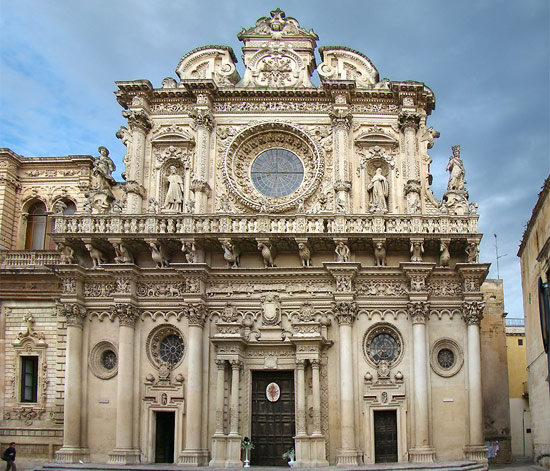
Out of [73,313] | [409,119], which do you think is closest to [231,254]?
[73,313]

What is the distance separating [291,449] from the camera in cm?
2014

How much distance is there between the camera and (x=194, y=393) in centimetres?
2048

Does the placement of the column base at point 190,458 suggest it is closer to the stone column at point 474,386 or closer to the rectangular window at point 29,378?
the rectangular window at point 29,378

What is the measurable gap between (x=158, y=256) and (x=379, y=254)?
22.7ft

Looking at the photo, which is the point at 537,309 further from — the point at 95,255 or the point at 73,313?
the point at 73,313

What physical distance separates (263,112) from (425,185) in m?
6.09

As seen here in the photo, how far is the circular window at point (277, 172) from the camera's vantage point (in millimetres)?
23516

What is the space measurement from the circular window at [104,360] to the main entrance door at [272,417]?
4.50m

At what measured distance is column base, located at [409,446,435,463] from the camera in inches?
770

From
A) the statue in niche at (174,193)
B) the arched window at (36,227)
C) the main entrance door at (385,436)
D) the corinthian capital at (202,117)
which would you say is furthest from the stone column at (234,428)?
the arched window at (36,227)

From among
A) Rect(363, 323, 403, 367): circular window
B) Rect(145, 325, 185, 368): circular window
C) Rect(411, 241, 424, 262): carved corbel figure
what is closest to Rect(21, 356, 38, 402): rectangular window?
Rect(145, 325, 185, 368): circular window

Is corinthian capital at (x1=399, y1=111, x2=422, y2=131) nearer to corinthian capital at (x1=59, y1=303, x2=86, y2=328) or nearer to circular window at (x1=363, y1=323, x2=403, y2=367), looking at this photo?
circular window at (x1=363, y1=323, x2=403, y2=367)

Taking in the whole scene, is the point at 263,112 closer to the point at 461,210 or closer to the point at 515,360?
the point at 461,210

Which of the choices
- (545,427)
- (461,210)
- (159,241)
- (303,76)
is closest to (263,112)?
(303,76)
